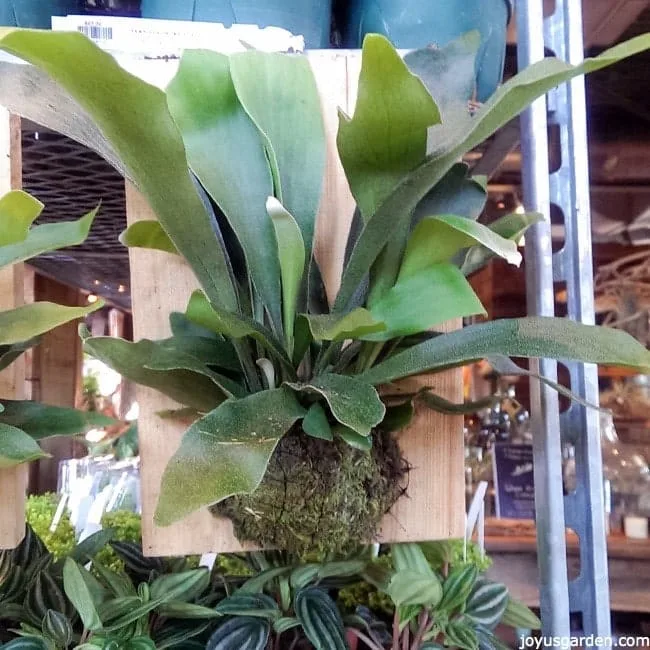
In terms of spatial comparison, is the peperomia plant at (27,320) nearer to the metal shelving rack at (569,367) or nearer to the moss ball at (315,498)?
the moss ball at (315,498)

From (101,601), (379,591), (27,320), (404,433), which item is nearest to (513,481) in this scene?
(379,591)

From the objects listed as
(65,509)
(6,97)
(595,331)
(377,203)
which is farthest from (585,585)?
(65,509)

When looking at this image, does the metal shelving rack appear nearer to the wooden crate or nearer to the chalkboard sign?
the wooden crate

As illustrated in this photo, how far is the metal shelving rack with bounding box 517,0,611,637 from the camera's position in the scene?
0.59m

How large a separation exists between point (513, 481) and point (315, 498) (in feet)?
4.24

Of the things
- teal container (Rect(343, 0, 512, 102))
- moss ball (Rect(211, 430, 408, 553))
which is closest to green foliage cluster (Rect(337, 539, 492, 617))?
moss ball (Rect(211, 430, 408, 553))

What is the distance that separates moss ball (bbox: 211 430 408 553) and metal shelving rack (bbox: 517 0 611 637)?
0.64 feet

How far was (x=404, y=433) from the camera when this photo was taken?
0.55 metres

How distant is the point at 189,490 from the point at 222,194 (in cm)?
22

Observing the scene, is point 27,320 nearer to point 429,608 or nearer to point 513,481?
point 429,608

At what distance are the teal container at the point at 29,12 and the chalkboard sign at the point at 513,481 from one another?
140cm

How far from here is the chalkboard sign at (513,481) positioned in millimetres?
1590

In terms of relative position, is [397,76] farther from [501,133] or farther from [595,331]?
[501,133]

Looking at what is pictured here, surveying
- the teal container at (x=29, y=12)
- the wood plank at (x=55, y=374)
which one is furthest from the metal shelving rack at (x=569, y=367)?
the wood plank at (x=55, y=374)
